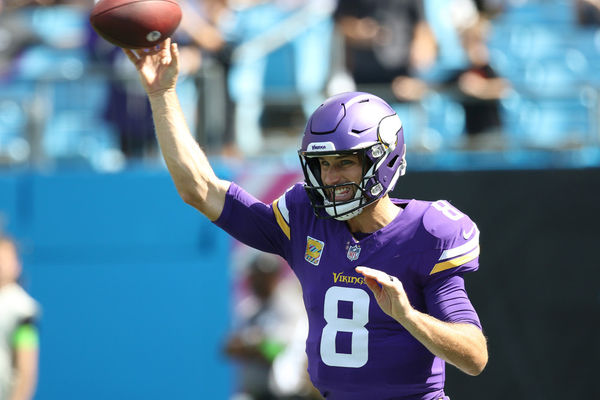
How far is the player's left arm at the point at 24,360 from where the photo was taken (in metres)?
5.46

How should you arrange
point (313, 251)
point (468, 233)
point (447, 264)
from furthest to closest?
point (313, 251) < point (468, 233) < point (447, 264)

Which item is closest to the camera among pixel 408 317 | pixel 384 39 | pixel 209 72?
pixel 408 317

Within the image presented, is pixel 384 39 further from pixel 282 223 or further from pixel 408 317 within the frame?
pixel 408 317

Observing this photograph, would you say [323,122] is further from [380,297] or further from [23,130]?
[23,130]

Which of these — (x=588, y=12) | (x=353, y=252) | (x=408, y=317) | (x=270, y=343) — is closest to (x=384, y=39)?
(x=588, y=12)

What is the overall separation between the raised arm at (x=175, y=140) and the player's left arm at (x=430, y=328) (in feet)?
2.67

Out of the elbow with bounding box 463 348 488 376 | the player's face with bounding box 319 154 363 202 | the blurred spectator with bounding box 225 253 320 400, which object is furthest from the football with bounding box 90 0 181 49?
the blurred spectator with bounding box 225 253 320 400

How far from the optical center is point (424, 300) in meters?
3.31

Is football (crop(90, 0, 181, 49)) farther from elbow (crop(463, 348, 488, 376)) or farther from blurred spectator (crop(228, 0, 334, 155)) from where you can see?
blurred spectator (crop(228, 0, 334, 155))

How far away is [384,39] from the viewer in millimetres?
7828

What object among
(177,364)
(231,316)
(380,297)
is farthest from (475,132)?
(380,297)

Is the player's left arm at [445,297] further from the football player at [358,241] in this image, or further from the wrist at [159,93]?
the wrist at [159,93]

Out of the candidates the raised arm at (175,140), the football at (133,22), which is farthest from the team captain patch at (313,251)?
the football at (133,22)

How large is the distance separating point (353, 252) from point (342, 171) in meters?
0.29
